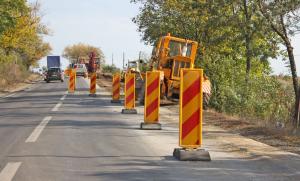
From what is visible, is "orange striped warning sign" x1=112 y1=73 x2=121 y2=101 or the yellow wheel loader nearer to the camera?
the yellow wheel loader

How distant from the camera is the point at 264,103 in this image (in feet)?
80.9

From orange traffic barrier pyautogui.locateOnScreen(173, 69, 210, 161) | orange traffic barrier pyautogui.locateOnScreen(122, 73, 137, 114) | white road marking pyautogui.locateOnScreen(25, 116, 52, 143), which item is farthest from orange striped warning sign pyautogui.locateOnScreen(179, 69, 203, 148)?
orange traffic barrier pyautogui.locateOnScreen(122, 73, 137, 114)

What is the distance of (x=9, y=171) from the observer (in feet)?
28.0

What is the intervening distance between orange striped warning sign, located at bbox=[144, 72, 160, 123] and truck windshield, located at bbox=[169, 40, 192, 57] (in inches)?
423

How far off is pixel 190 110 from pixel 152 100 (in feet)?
15.4

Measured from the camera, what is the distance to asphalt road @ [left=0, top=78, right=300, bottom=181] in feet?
27.7

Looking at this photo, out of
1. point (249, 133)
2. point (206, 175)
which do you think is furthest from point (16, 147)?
point (249, 133)

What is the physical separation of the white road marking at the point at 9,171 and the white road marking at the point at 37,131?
2914 millimetres

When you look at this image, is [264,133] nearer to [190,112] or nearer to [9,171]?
[190,112]

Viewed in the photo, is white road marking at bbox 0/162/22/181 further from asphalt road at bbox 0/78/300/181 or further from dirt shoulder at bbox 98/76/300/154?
dirt shoulder at bbox 98/76/300/154

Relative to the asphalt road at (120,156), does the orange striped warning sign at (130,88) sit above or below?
above

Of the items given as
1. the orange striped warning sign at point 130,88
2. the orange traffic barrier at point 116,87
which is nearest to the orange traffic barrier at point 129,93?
the orange striped warning sign at point 130,88

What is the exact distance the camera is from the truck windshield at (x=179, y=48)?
997 inches

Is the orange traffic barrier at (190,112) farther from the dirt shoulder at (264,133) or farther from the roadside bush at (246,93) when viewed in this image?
the roadside bush at (246,93)
